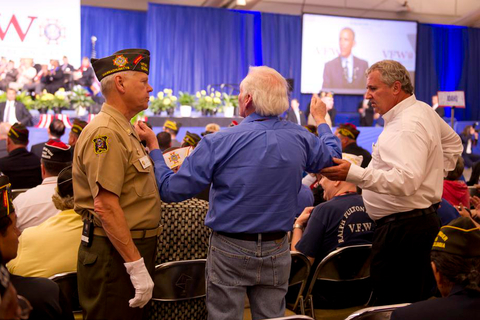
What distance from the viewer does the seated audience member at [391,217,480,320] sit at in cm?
145

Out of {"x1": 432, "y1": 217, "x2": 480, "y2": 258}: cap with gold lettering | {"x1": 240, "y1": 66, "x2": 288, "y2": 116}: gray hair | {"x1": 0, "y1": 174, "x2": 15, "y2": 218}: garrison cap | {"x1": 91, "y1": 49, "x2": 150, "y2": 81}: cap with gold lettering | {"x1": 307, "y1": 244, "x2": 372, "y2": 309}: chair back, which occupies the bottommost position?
{"x1": 307, "y1": 244, "x2": 372, "y2": 309}: chair back

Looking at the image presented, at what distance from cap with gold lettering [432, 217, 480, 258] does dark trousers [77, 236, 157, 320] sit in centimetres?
104

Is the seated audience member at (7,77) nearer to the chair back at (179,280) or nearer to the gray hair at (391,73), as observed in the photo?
the chair back at (179,280)

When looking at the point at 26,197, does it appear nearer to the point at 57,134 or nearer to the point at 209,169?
the point at 209,169

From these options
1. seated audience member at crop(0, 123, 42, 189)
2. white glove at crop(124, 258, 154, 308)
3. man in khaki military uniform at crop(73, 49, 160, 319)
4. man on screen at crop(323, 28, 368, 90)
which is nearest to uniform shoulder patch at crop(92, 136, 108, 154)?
man in khaki military uniform at crop(73, 49, 160, 319)

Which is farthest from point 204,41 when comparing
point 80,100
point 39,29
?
point 80,100

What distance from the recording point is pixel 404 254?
2.38 m

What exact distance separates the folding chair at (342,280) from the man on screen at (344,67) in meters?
13.3

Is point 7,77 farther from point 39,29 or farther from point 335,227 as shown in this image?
point 335,227

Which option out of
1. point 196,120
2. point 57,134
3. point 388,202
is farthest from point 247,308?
point 196,120

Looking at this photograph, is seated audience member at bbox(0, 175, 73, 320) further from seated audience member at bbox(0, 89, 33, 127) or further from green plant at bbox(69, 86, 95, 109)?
green plant at bbox(69, 86, 95, 109)

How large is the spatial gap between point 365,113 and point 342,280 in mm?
13241

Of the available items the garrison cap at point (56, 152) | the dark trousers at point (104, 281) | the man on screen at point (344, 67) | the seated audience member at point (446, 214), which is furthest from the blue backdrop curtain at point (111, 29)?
the dark trousers at point (104, 281)

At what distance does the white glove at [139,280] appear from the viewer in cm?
185
